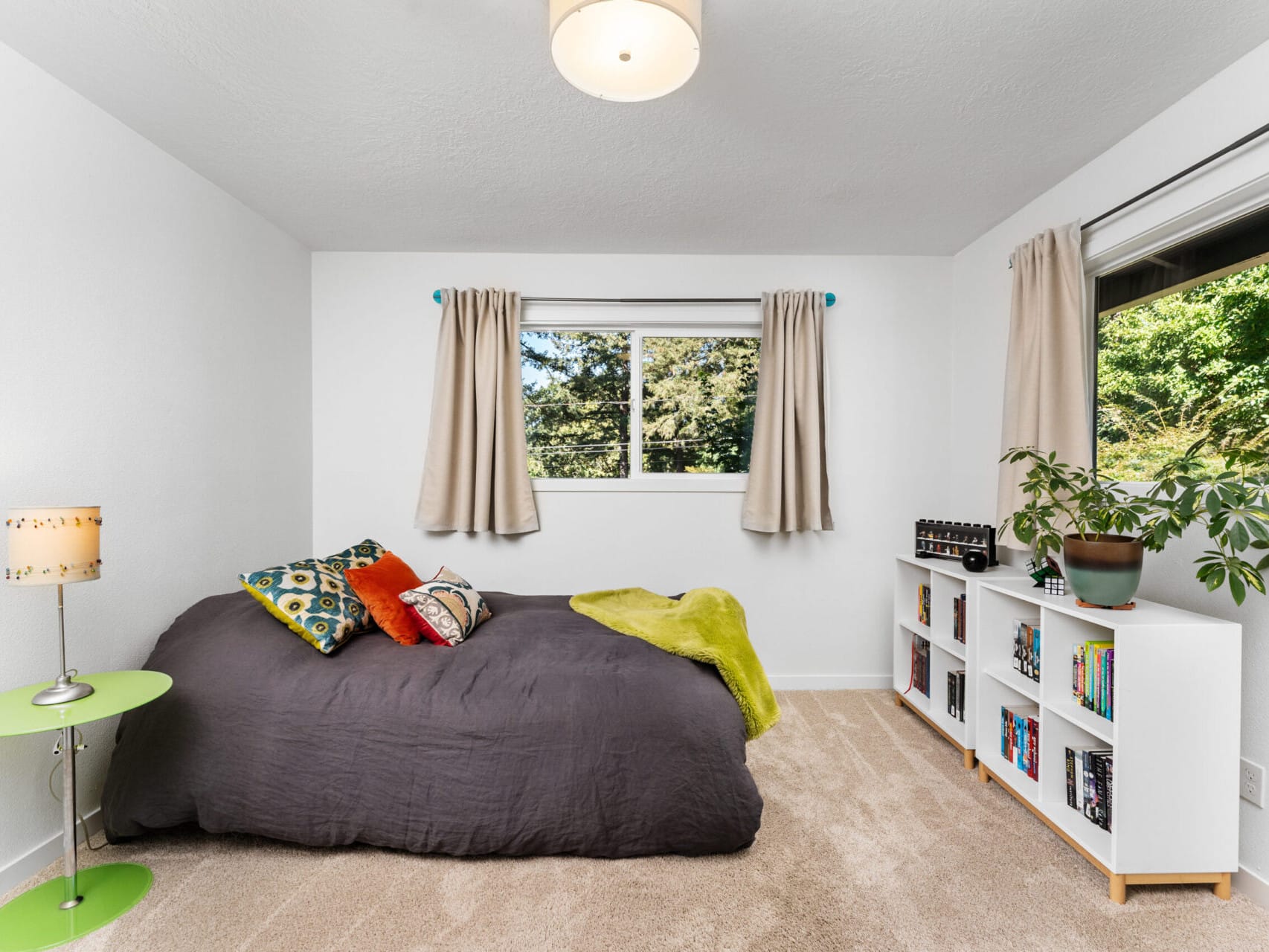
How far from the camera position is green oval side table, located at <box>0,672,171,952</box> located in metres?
1.59

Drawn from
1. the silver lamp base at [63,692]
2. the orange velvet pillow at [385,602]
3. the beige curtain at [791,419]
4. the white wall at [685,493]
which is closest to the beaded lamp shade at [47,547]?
the silver lamp base at [63,692]

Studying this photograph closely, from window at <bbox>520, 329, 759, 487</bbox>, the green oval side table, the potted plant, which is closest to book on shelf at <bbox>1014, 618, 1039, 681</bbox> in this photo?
the potted plant

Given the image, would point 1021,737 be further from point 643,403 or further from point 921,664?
point 643,403

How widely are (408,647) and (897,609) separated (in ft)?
7.99

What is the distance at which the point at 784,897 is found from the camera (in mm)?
1802

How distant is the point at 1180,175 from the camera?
2.03 meters

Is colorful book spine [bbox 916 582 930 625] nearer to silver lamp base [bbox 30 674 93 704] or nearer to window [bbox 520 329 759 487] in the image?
window [bbox 520 329 759 487]

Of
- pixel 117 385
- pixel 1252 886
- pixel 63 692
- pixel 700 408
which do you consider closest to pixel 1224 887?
pixel 1252 886

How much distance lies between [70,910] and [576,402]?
2.80 metres

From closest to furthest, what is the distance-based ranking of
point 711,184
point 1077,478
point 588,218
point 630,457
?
1. point 1077,478
2. point 711,184
3. point 588,218
4. point 630,457

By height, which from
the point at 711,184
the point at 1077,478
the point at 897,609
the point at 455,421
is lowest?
the point at 897,609

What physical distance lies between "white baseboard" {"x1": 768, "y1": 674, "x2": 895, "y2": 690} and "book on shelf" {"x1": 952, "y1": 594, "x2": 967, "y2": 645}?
80cm

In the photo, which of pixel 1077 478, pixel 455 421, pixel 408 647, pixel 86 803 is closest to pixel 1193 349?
pixel 1077 478

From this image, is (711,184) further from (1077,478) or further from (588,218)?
(1077,478)
